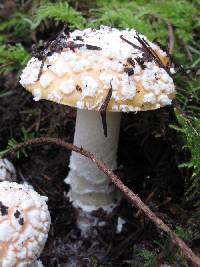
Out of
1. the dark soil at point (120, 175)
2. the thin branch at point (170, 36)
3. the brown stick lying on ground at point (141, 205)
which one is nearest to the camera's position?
the brown stick lying on ground at point (141, 205)

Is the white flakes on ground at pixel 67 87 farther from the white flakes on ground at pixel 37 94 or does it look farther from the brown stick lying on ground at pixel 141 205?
the brown stick lying on ground at pixel 141 205

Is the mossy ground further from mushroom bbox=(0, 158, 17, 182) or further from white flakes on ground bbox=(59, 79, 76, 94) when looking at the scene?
white flakes on ground bbox=(59, 79, 76, 94)

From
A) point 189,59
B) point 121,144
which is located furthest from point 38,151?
point 189,59

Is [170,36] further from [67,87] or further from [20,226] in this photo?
[20,226]

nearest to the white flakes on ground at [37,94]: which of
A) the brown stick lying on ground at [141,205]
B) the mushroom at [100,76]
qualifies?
the mushroom at [100,76]

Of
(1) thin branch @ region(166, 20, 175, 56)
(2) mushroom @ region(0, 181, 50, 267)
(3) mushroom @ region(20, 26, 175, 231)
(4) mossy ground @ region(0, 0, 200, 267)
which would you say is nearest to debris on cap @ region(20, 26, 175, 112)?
(3) mushroom @ region(20, 26, 175, 231)

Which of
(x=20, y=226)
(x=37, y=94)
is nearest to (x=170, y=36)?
(x=37, y=94)
